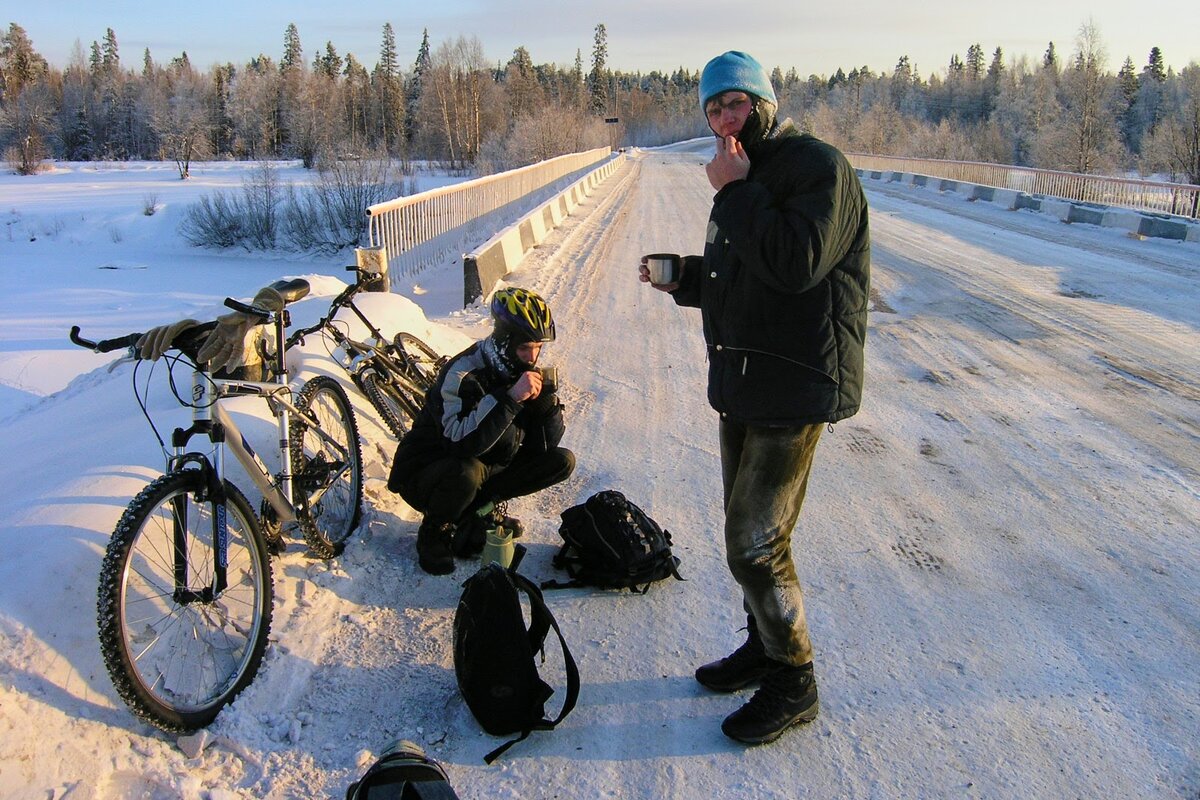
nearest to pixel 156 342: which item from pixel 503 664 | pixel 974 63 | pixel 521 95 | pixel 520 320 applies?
pixel 520 320

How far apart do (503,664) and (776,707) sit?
100cm

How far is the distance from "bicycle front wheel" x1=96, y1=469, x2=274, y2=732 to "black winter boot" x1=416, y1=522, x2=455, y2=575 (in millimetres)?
947

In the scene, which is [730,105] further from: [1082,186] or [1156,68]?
[1156,68]

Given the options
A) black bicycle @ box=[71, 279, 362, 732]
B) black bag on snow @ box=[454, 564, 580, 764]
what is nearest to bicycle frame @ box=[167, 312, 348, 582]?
black bicycle @ box=[71, 279, 362, 732]

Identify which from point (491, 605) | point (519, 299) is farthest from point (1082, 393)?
point (491, 605)

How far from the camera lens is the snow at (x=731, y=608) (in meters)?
2.74

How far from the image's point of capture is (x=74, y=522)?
10.6ft

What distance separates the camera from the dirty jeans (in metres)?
2.83

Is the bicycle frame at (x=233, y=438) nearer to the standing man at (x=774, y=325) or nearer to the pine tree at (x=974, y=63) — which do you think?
the standing man at (x=774, y=325)

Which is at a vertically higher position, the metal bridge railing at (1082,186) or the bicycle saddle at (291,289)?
the metal bridge railing at (1082,186)

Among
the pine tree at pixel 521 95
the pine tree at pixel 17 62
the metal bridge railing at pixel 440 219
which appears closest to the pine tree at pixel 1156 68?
the pine tree at pixel 521 95

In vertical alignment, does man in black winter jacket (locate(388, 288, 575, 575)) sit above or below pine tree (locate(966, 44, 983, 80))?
below

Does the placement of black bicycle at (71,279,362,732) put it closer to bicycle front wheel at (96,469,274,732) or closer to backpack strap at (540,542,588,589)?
bicycle front wheel at (96,469,274,732)

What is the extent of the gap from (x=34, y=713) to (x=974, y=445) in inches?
213
